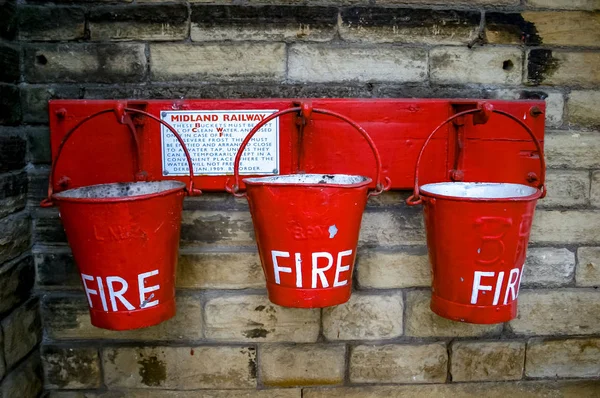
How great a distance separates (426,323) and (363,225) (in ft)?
1.43

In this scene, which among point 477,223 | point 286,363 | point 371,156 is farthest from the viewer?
point 286,363

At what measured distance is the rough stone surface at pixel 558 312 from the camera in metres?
1.89

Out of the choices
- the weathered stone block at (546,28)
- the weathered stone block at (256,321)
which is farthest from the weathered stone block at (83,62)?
the weathered stone block at (546,28)

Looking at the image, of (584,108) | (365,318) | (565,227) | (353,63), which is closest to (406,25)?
(353,63)

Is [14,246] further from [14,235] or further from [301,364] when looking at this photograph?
[301,364]

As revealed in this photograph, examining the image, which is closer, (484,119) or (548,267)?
(484,119)

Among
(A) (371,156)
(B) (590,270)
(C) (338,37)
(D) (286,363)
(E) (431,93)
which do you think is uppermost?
(C) (338,37)

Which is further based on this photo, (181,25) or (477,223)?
(181,25)

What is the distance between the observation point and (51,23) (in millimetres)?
1740

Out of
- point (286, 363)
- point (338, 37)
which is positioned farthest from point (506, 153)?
point (286, 363)

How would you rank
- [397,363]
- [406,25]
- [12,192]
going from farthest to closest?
[397,363]
[406,25]
[12,192]

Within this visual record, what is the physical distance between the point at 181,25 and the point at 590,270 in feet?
5.65

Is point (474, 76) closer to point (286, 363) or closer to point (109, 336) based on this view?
point (286, 363)

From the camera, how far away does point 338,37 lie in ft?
5.84
